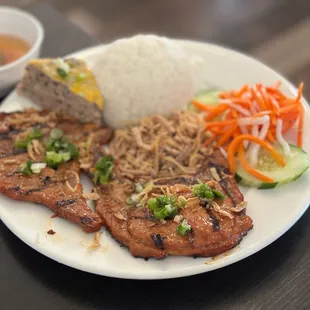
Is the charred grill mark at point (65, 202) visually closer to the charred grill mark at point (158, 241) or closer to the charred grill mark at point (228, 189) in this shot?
the charred grill mark at point (158, 241)

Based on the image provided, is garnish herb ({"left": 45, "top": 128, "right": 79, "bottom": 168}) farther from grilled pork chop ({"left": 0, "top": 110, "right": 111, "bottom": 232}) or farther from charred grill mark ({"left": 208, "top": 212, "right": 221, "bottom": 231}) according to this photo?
charred grill mark ({"left": 208, "top": 212, "right": 221, "bottom": 231})

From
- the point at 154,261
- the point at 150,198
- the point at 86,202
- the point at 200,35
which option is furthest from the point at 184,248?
the point at 200,35

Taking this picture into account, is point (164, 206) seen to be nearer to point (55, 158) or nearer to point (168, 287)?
point (168, 287)

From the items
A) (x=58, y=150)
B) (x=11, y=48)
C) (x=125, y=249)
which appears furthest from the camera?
(x=11, y=48)

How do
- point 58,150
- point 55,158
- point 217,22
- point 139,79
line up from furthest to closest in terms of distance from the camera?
point 217,22 < point 139,79 < point 58,150 < point 55,158

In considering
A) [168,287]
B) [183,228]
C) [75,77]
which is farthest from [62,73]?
[168,287]

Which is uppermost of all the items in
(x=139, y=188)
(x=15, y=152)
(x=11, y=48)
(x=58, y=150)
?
(x=139, y=188)
